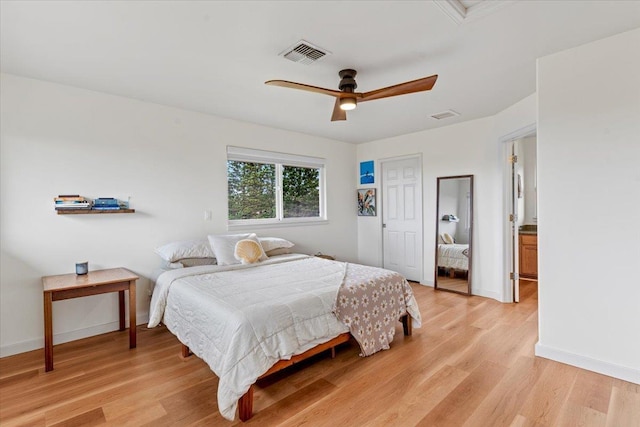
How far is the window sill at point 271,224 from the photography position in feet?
13.8

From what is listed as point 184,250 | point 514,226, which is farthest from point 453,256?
point 184,250

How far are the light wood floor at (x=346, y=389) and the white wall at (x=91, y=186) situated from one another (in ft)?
1.50

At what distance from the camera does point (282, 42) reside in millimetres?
2238

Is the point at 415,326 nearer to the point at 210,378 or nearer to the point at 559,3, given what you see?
the point at 210,378

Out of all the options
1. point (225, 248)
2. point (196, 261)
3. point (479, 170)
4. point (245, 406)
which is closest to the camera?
point (245, 406)

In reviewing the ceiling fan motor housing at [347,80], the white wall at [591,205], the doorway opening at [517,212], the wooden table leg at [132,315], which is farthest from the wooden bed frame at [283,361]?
the ceiling fan motor housing at [347,80]

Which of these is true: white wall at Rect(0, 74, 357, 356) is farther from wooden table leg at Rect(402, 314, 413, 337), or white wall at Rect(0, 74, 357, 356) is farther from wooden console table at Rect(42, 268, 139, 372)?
wooden table leg at Rect(402, 314, 413, 337)

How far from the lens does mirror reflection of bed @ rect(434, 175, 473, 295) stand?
4.44 metres

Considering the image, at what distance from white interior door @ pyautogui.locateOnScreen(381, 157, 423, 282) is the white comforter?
239cm

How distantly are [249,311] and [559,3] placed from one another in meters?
2.63

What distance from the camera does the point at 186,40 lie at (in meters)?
2.21

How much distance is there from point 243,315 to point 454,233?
11.9 ft

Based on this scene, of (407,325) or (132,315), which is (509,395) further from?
(132,315)

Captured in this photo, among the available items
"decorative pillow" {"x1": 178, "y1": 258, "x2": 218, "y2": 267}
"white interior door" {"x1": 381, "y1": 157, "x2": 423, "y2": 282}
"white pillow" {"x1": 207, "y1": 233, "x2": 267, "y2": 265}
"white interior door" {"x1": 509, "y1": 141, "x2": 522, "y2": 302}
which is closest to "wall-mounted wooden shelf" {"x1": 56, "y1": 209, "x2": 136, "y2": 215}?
"decorative pillow" {"x1": 178, "y1": 258, "x2": 218, "y2": 267}
